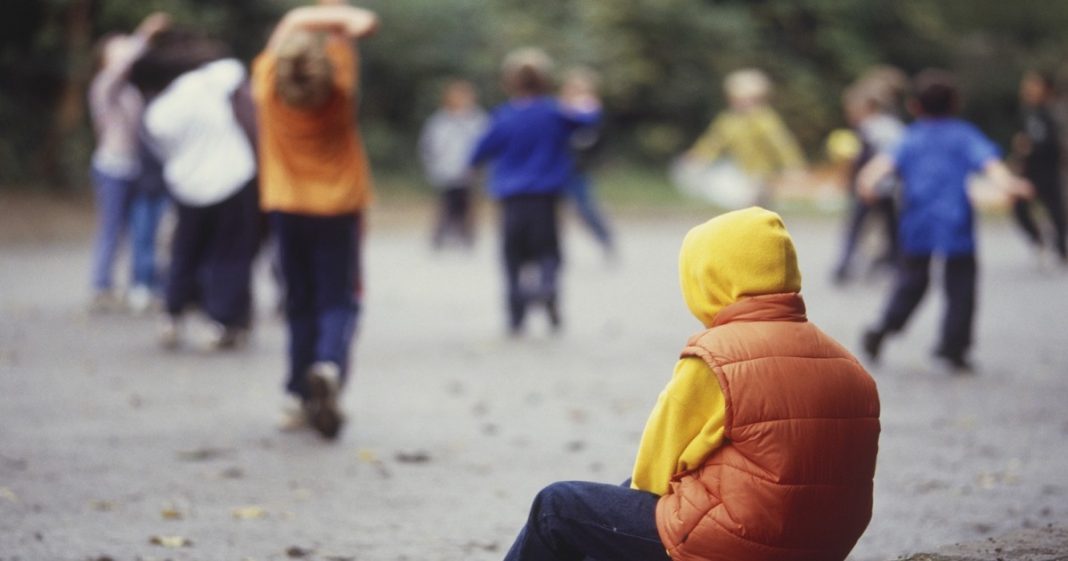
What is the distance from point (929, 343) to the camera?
1165cm

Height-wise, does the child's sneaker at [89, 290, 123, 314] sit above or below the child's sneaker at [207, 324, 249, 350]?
below

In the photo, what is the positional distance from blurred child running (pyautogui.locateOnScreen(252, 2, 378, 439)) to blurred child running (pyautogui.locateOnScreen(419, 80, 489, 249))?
1239cm

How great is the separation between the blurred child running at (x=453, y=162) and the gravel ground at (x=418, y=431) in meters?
6.38

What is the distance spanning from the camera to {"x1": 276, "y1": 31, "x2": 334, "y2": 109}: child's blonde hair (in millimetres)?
7449

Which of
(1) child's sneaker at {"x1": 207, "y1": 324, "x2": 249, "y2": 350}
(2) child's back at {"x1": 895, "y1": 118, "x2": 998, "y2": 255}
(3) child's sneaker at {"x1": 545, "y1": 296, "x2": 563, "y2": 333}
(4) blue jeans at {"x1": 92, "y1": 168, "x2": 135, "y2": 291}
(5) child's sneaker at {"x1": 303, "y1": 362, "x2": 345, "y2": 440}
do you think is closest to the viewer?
(5) child's sneaker at {"x1": 303, "y1": 362, "x2": 345, "y2": 440}

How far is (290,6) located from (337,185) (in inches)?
753

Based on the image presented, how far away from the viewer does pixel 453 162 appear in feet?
69.3

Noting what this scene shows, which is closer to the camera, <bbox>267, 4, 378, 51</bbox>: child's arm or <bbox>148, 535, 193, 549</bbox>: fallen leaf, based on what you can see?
<bbox>148, 535, 193, 549</bbox>: fallen leaf

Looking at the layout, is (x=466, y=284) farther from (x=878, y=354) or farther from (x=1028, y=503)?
(x=1028, y=503)

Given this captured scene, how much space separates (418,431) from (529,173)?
169 inches

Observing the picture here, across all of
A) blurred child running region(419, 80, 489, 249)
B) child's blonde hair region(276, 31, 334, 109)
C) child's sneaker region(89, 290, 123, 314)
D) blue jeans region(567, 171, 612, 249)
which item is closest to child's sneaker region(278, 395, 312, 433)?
child's blonde hair region(276, 31, 334, 109)

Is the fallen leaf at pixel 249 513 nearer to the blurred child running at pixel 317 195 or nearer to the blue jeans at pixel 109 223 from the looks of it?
the blurred child running at pixel 317 195

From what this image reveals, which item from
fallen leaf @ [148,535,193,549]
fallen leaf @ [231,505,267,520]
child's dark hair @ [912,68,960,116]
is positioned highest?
child's dark hair @ [912,68,960,116]

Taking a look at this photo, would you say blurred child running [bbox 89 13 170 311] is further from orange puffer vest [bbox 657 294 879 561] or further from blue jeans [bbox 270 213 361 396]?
orange puffer vest [bbox 657 294 879 561]
